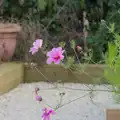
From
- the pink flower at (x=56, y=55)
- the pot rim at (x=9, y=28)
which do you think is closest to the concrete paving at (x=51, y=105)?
the pot rim at (x=9, y=28)

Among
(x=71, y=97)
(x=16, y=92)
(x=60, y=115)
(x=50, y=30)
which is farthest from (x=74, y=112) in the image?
(x=50, y=30)

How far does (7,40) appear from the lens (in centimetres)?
491

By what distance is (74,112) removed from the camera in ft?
11.9

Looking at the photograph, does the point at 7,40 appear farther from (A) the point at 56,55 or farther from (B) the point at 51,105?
(A) the point at 56,55

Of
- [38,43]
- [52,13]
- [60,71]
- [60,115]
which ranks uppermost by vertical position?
[52,13]

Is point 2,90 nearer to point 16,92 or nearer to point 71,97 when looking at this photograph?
point 16,92

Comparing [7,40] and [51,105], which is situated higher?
[7,40]

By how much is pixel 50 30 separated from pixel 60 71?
1.03m

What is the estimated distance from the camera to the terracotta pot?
483 centimetres

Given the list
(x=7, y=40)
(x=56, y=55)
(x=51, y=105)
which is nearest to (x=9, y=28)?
(x=7, y=40)

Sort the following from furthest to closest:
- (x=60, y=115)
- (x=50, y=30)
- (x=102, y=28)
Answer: (x=50, y=30) < (x=102, y=28) < (x=60, y=115)

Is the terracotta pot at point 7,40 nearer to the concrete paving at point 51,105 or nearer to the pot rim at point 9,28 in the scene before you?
the pot rim at point 9,28

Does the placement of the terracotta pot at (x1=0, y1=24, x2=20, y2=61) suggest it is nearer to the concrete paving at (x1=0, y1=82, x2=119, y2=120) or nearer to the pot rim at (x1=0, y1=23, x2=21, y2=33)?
the pot rim at (x1=0, y1=23, x2=21, y2=33)

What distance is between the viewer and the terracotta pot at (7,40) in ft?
15.9
